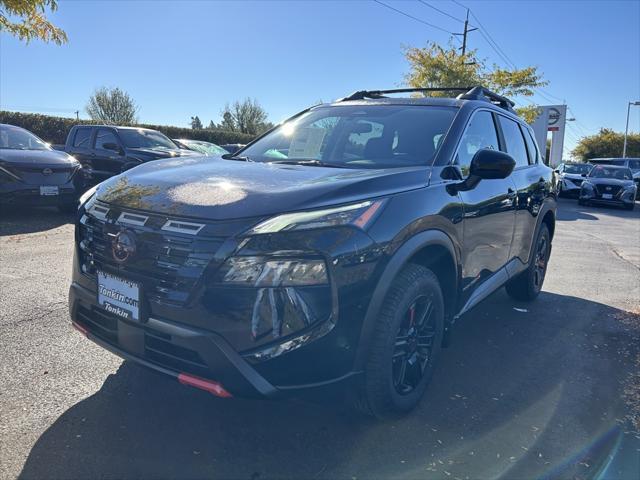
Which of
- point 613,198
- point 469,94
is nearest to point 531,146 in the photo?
point 469,94

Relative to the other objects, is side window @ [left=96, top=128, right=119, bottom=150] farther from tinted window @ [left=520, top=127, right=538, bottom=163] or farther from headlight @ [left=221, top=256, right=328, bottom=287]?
headlight @ [left=221, top=256, right=328, bottom=287]

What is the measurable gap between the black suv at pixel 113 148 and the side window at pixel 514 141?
6915 mm

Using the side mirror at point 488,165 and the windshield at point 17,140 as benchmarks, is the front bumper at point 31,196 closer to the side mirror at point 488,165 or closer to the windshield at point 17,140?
the windshield at point 17,140

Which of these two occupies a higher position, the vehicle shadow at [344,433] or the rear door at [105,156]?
the rear door at [105,156]

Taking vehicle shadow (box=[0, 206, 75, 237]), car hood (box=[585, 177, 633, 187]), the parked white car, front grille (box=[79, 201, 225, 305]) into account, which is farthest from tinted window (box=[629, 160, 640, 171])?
front grille (box=[79, 201, 225, 305])

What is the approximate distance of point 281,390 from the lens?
214cm

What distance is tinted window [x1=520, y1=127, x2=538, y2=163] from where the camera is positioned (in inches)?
197

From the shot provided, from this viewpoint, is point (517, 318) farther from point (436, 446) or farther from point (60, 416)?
point (60, 416)

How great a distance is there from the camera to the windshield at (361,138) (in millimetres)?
3209

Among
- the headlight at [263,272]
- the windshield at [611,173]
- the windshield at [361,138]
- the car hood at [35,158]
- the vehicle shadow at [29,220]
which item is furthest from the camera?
the windshield at [611,173]

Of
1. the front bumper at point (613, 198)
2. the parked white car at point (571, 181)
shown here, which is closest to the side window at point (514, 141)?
the front bumper at point (613, 198)

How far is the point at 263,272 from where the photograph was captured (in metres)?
2.08

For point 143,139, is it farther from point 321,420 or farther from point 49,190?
point 321,420

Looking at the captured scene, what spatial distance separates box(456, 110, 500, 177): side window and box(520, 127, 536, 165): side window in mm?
1110
